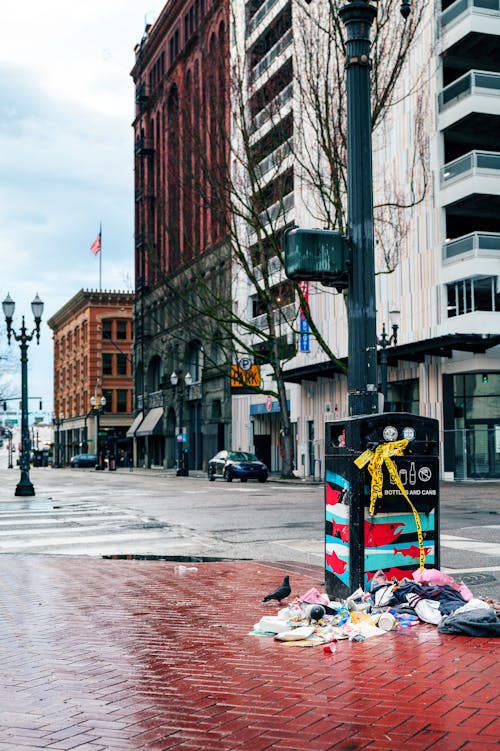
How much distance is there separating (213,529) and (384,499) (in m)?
8.78

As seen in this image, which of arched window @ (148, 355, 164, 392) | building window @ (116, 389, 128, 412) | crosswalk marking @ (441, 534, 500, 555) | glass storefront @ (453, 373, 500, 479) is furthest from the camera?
building window @ (116, 389, 128, 412)

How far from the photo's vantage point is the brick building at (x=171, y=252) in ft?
186

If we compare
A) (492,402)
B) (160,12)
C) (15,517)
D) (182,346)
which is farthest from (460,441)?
(160,12)

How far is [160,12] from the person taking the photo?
73.2 m

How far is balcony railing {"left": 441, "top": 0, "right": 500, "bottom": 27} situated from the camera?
34219mm

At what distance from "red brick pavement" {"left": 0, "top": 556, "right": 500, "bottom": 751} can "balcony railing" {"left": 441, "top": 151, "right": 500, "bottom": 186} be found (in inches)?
1144

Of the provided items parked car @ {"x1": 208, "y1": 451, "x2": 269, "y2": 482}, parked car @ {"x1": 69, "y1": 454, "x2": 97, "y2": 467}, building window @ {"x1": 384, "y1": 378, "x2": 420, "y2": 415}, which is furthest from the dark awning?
parked car @ {"x1": 69, "y1": 454, "x2": 97, "y2": 467}

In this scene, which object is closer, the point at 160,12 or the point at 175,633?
the point at 175,633

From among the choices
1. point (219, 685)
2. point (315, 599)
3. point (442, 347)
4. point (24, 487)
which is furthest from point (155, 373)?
point (219, 685)

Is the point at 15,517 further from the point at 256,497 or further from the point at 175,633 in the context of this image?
the point at 175,633

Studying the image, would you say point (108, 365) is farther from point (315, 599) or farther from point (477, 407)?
point (315, 599)

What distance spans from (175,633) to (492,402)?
98.1ft

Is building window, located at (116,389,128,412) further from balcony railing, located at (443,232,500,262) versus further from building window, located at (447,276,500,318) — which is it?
building window, located at (447,276,500,318)

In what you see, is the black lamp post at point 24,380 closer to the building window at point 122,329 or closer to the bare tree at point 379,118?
the bare tree at point 379,118
